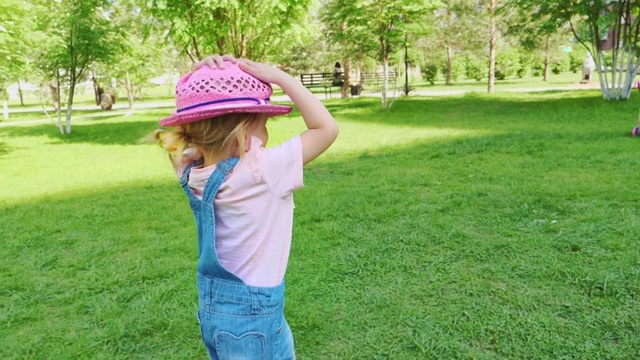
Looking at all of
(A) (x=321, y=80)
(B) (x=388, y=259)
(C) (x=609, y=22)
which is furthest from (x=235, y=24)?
(A) (x=321, y=80)

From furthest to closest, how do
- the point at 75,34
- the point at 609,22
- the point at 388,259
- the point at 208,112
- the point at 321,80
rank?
the point at 321,80
the point at 75,34
the point at 609,22
the point at 388,259
the point at 208,112

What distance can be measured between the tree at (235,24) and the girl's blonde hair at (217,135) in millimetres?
9138

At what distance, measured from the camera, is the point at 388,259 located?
348 cm

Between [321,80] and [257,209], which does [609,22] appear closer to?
[257,209]

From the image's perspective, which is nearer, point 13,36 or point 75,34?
point 13,36

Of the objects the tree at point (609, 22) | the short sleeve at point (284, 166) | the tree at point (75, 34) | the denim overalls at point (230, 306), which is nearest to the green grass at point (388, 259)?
the denim overalls at point (230, 306)

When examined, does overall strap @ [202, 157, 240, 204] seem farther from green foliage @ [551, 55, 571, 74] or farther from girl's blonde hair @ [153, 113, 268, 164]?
green foliage @ [551, 55, 571, 74]

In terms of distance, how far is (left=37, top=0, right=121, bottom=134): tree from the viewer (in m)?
11.4

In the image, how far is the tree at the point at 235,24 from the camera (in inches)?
417

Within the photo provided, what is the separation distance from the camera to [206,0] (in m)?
9.75

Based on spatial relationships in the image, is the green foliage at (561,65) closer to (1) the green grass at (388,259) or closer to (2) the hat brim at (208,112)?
(1) the green grass at (388,259)

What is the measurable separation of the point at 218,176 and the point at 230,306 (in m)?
0.36

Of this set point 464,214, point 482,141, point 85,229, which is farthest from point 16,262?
point 482,141

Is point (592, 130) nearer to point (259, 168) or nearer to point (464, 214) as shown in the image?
point (464, 214)
